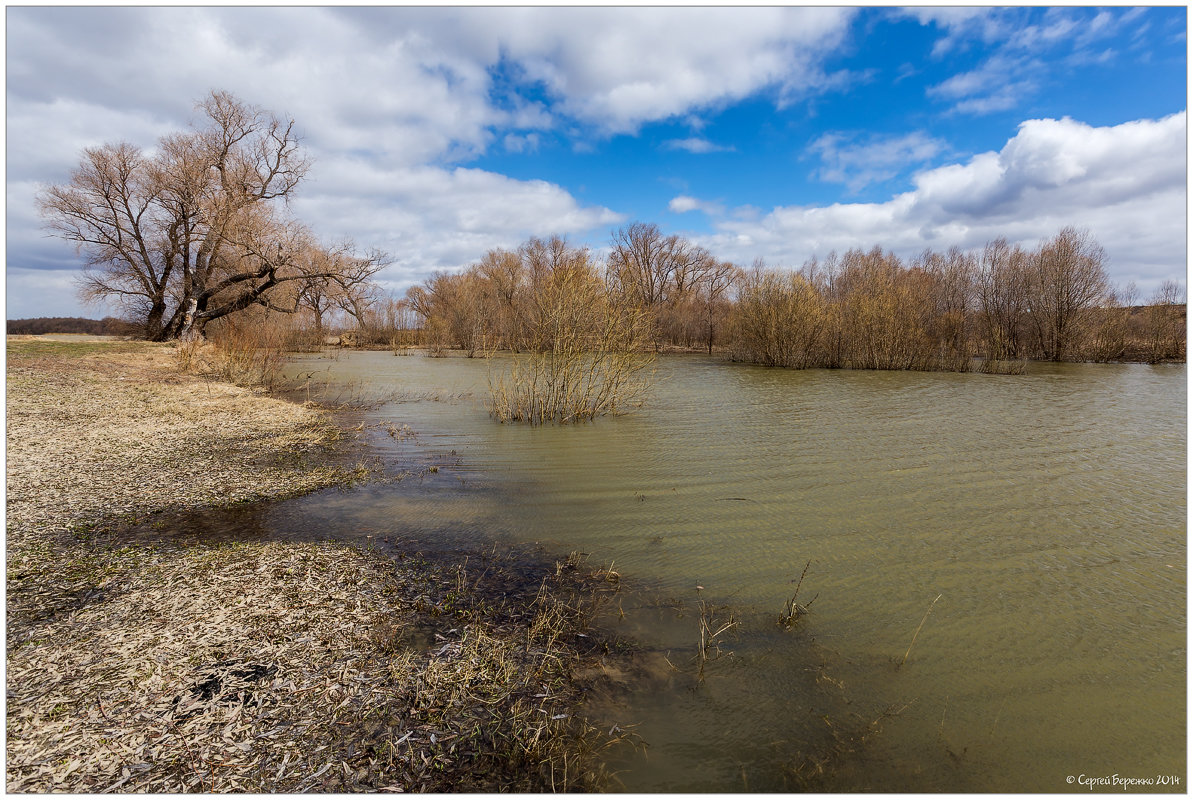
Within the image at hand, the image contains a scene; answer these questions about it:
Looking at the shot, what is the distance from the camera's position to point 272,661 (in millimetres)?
3254

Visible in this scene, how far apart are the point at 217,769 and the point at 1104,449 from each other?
1294cm

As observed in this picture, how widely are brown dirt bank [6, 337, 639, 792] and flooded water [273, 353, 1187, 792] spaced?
646 millimetres

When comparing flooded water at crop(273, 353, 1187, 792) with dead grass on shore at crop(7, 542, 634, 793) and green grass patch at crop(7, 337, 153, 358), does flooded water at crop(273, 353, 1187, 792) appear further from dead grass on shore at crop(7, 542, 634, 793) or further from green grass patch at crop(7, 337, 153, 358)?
green grass patch at crop(7, 337, 153, 358)

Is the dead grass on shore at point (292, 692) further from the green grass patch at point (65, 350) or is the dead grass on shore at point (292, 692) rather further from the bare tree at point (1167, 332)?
the bare tree at point (1167, 332)

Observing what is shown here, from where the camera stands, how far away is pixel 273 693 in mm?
2990

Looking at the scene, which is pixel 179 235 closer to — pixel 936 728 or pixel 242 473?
pixel 242 473

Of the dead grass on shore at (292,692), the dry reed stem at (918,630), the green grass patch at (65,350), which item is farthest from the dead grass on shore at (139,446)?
the dry reed stem at (918,630)

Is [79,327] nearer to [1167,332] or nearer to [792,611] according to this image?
[792,611]

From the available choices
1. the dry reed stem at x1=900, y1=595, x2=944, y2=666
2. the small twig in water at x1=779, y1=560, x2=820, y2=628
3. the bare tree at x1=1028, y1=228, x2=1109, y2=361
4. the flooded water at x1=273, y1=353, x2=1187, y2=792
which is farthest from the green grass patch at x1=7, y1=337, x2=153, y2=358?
the bare tree at x1=1028, y1=228, x2=1109, y2=361

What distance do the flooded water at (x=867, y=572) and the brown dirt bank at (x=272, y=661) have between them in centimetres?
65

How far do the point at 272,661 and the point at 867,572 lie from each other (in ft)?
15.7

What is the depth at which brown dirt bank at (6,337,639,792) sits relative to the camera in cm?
256

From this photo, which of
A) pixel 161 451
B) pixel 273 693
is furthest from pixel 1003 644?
pixel 161 451

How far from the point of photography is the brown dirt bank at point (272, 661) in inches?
101
